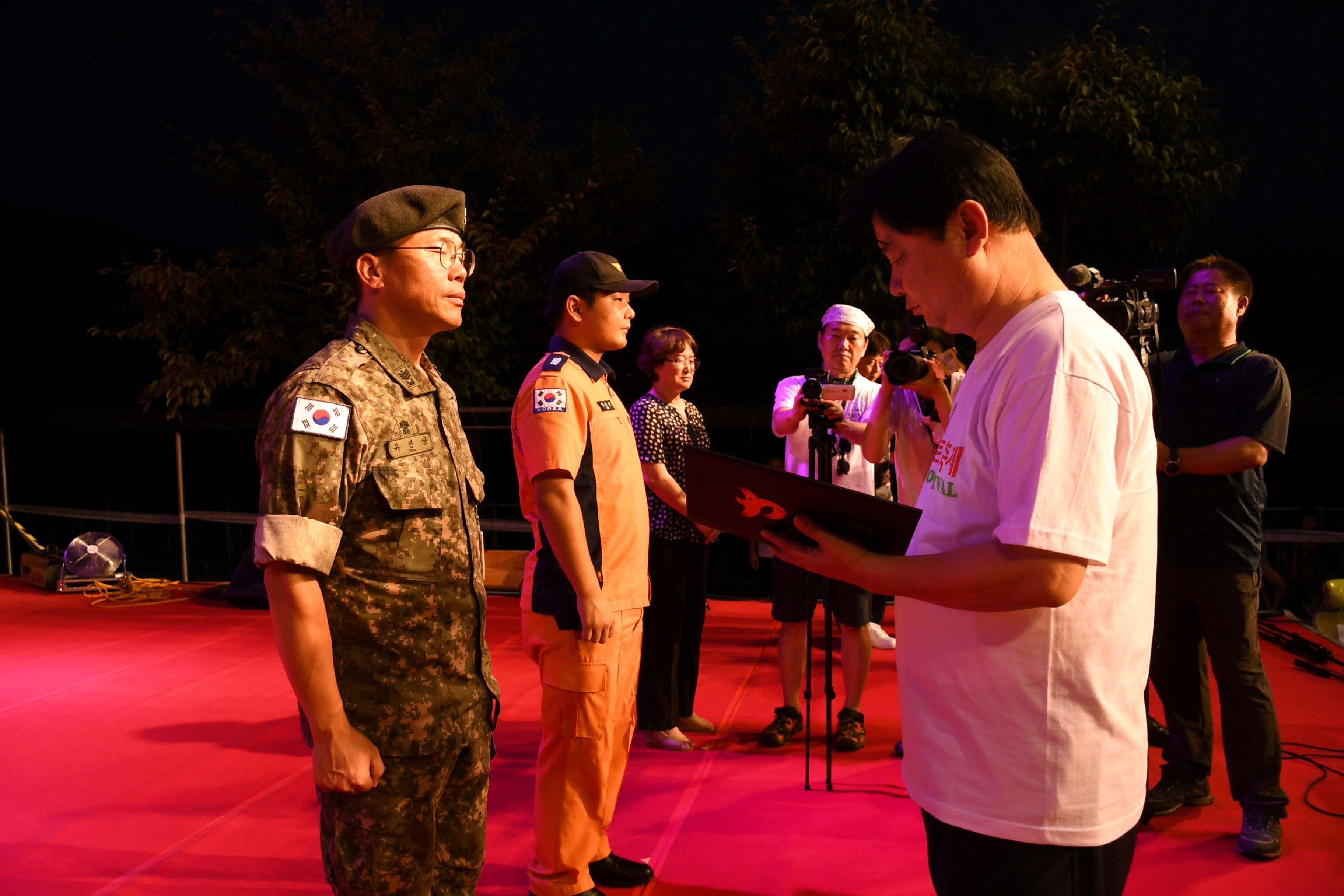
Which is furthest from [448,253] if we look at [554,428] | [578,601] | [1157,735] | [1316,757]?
[1316,757]

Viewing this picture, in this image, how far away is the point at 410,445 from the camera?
1620 millimetres

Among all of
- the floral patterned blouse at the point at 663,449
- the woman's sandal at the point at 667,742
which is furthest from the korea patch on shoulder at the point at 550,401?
the woman's sandal at the point at 667,742

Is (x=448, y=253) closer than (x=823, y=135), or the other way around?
(x=448, y=253)

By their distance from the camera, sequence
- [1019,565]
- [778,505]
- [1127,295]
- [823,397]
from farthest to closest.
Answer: [823,397], [1127,295], [778,505], [1019,565]

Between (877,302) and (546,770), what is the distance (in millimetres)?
8418

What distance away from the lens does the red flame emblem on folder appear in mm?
1404

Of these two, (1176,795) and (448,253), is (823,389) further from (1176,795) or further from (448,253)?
(448,253)

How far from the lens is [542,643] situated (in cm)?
244

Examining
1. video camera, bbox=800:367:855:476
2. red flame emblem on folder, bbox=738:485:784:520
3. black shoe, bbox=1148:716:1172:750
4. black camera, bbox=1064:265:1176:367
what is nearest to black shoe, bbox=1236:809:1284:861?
black shoe, bbox=1148:716:1172:750

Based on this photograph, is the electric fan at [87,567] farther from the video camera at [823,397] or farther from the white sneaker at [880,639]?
the video camera at [823,397]

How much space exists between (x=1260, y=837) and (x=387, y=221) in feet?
10.1

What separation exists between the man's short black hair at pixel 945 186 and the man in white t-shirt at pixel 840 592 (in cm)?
230

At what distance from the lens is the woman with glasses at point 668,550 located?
374 cm

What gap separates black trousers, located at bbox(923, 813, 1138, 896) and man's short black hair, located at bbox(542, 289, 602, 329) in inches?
73.4
